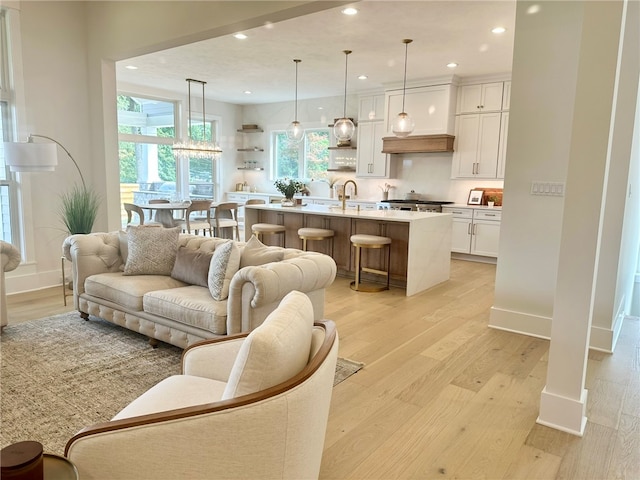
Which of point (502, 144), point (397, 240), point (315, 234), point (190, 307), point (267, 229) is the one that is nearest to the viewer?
point (190, 307)

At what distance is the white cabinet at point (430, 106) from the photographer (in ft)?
23.1

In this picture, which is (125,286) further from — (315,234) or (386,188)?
(386,188)

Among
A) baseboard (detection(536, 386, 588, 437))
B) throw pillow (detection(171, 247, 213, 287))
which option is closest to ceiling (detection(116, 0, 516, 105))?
throw pillow (detection(171, 247, 213, 287))

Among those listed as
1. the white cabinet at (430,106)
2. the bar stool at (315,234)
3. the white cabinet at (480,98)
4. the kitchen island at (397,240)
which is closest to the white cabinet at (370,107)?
the white cabinet at (430,106)

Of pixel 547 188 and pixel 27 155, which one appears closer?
pixel 547 188

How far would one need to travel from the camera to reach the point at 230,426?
1205mm

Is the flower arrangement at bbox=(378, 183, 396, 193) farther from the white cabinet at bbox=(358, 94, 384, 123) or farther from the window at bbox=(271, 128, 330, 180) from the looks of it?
the window at bbox=(271, 128, 330, 180)

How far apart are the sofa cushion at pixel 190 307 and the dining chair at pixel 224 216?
3.79 meters

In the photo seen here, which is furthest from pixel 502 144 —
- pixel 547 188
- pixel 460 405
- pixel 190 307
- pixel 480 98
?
pixel 190 307

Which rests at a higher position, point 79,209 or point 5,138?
point 5,138

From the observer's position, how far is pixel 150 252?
143 inches

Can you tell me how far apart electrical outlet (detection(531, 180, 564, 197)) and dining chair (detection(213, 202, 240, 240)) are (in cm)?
475

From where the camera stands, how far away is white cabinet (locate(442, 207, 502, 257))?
6707 millimetres

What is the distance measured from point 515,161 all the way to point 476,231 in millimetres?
3406
